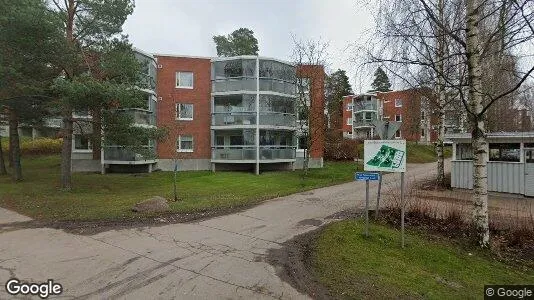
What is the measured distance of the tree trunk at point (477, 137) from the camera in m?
8.33

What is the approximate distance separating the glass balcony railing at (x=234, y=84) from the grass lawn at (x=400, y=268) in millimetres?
20648

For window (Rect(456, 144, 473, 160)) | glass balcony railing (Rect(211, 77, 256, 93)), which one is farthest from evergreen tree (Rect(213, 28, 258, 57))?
window (Rect(456, 144, 473, 160))

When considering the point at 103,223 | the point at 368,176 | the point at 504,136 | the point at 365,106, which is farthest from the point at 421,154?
the point at 103,223

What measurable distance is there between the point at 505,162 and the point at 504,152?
519 mm

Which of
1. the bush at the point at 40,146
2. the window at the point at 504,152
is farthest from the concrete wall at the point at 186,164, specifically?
the window at the point at 504,152

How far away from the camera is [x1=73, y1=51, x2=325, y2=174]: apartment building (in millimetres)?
27719

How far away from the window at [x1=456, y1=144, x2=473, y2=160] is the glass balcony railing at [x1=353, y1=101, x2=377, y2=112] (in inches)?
1750

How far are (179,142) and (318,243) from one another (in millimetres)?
23041

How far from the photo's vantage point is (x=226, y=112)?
94.9 ft

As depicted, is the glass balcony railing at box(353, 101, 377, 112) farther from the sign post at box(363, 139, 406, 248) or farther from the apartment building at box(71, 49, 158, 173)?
the sign post at box(363, 139, 406, 248)

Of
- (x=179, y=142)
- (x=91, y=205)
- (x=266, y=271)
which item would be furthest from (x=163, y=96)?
(x=266, y=271)

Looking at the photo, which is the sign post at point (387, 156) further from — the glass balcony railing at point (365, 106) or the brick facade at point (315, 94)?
the glass balcony railing at point (365, 106)

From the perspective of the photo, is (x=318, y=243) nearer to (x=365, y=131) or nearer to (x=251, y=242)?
(x=251, y=242)

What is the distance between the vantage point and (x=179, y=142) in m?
29.5
